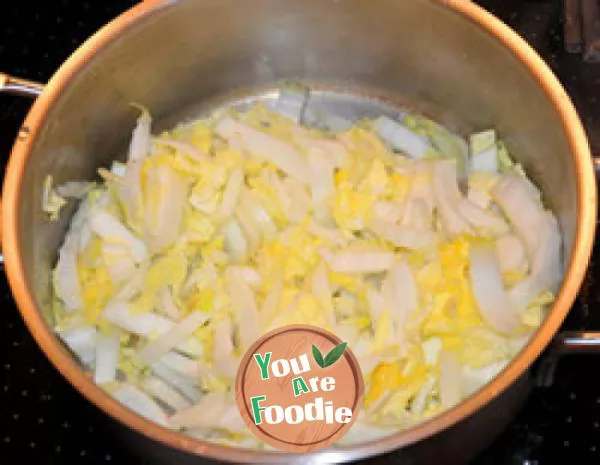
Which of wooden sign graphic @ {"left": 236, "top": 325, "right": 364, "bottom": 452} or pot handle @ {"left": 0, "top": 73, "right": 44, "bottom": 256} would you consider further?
pot handle @ {"left": 0, "top": 73, "right": 44, "bottom": 256}

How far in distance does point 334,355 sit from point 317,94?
0.49 m

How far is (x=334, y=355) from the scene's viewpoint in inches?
34.5

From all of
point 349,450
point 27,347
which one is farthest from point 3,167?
point 349,450

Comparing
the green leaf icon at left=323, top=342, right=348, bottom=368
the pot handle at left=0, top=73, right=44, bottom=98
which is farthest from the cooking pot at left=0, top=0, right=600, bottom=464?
the green leaf icon at left=323, top=342, right=348, bottom=368

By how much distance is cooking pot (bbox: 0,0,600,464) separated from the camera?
0.77 m

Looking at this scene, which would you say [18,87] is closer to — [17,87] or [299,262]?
[17,87]

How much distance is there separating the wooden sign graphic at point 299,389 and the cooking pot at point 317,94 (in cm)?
9

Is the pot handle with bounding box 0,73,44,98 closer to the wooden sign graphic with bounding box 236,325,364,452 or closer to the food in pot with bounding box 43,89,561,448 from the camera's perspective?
the food in pot with bounding box 43,89,561,448

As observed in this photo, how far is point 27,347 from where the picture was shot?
1048mm

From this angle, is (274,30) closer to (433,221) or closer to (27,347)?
(433,221)

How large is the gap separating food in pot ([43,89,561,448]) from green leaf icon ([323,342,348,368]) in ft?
0.09

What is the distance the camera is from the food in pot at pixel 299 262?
90 cm

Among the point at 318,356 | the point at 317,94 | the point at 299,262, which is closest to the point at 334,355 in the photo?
the point at 318,356

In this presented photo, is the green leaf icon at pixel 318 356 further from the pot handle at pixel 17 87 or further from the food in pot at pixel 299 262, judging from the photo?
the pot handle at pixel 17 87
